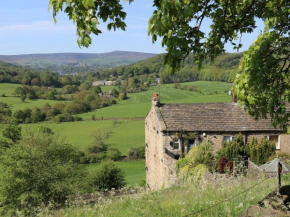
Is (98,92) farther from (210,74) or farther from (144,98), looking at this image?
(210,74)

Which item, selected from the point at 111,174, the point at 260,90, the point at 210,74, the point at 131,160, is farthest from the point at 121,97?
the point at 260,90

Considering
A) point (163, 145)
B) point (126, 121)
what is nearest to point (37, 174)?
point (163, 145)

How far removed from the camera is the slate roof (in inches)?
944

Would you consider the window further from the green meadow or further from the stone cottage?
the green meadow

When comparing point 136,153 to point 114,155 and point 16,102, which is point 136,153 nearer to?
point 114,155

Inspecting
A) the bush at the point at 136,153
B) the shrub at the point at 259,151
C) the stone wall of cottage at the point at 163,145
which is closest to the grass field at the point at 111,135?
the bush at the point at 136,153

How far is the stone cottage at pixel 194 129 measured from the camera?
23.6 meters

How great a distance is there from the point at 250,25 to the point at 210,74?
102 meters

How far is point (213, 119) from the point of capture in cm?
2480

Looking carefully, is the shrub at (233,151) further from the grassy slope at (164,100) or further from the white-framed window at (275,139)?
the grassy slope at (164,100)

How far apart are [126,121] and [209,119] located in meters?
62.6

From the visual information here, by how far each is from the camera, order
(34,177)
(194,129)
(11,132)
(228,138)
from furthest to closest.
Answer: (11,132), (34,177), (228,138), (194,129)

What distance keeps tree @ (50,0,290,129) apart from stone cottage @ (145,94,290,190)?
1406 centimetres

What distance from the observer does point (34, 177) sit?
2625 centimetres
